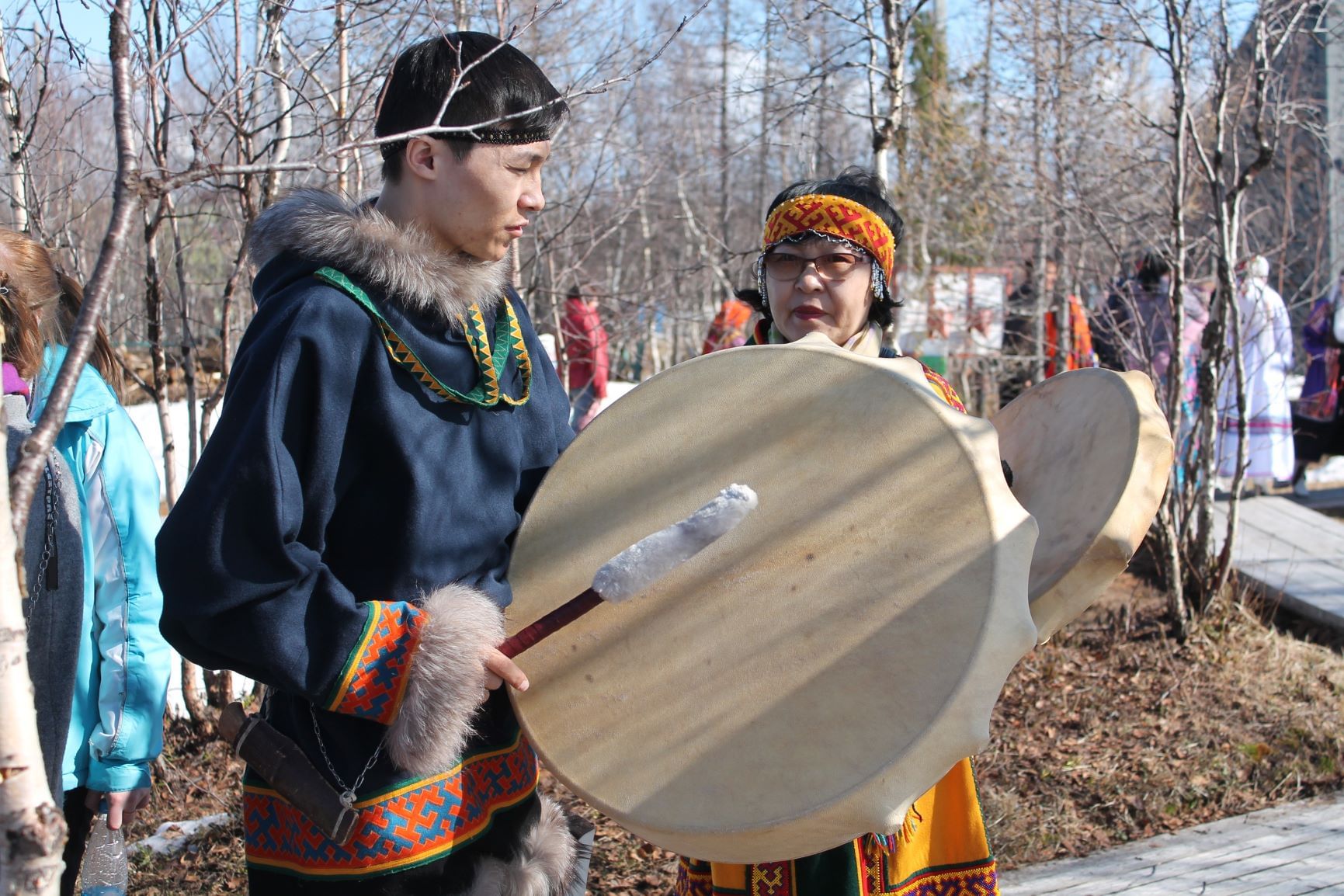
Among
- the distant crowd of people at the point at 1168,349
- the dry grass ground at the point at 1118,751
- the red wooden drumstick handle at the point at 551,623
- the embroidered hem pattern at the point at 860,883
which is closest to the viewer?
the red wooden drumstick handle at the point at 551,623

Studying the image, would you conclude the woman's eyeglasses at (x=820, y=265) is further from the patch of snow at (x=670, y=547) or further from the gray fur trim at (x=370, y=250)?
the patch of snow at (x=670, y=547)

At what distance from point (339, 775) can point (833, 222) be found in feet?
4.47

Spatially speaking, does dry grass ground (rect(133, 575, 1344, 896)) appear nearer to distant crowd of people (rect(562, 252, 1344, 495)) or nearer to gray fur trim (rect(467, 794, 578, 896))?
distant crowd of people (rect(562, 252, 1344, 495))

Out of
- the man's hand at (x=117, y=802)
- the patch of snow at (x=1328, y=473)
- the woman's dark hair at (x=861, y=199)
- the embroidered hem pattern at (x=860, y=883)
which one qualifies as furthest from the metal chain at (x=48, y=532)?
the patch of snow at (x=1328, y=473)

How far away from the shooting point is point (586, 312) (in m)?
6.53

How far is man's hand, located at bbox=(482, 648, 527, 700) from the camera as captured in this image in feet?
4.97

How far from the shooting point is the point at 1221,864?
3.12 meters

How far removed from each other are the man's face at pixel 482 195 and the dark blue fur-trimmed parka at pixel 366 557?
0.13 ft

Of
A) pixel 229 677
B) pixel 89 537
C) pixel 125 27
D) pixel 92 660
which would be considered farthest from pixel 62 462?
pixel 229 677

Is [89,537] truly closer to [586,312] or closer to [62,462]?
[62,462]

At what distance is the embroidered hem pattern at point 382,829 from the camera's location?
1.51 m

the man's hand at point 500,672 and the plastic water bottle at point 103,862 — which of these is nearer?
the man's hand at point 500,672

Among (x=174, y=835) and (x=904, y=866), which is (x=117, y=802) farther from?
(x=904, y=866)

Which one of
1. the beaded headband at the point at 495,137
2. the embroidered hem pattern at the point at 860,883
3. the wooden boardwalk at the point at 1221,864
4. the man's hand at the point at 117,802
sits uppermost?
the beaded headband at the point at 495,137
